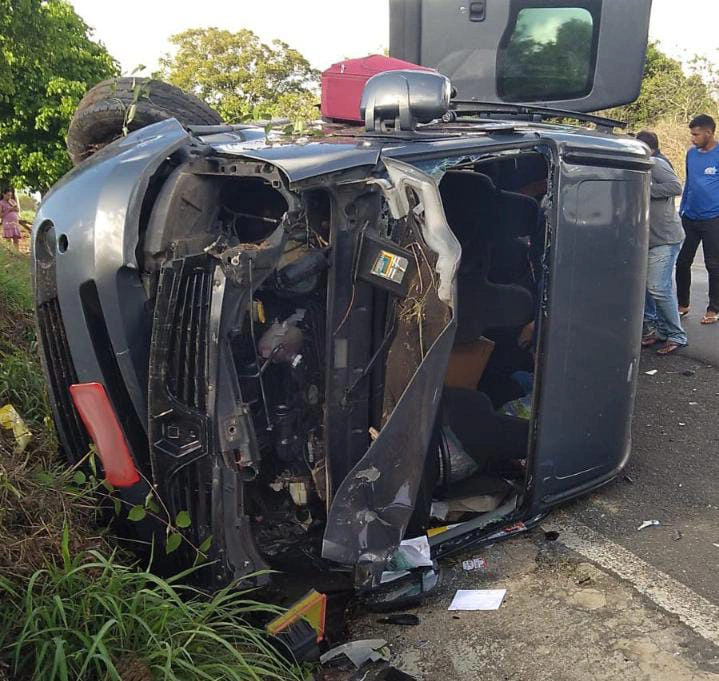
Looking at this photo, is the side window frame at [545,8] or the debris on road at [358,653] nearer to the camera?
the debris on road at [358,653]

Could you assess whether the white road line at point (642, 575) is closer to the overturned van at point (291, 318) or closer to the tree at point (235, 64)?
the overturned van at point (291, 318)

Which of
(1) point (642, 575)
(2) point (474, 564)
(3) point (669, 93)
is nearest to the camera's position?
(1) point (642, 575)

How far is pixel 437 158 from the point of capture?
251cm

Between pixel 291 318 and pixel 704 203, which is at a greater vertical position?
pixel 291 318

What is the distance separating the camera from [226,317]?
2154 mm

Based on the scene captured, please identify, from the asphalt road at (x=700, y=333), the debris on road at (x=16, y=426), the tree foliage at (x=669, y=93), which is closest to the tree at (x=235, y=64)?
the tree foliage at (x=669, y=93)

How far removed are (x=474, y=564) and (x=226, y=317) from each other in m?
1.50

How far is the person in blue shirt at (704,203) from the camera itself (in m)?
6.13

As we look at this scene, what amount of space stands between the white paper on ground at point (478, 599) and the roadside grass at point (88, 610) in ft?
2.28

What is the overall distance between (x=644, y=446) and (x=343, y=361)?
233 cm

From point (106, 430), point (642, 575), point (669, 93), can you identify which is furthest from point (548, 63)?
point (669, 93)

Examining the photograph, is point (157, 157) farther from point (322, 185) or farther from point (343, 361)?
point (343, 361)

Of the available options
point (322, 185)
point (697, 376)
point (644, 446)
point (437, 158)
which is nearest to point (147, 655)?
point (322, 185)

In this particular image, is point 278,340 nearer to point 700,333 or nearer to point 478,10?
point 478,10
